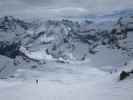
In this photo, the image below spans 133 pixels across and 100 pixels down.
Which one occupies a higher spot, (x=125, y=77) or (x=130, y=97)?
(x=130, y=97)

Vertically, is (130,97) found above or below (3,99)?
above

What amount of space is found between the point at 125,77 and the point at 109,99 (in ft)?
50.5

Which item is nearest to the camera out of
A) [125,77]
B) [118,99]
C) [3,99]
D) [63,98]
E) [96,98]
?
[118,99]

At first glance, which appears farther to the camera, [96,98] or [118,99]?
[96,98]

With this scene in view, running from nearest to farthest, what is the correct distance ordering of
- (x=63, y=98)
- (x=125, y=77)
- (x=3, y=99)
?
(x=63, y=98), (x=3, y=99), (x=125, y=77)

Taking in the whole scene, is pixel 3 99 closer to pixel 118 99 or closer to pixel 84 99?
pixel 84 99

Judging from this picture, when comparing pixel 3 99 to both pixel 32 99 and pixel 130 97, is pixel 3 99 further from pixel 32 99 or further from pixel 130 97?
pixel 130 97

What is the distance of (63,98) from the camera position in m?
26.6

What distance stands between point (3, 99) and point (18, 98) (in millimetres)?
1906

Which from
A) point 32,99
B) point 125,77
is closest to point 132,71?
point 125,77

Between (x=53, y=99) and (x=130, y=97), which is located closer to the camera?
(x=130, y=97)

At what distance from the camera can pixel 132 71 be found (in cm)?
3969

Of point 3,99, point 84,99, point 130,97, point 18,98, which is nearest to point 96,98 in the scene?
point 84,99

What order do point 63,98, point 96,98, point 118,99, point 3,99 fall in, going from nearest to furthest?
point 118,99, point 96,98, point 63,98, point 3,99
